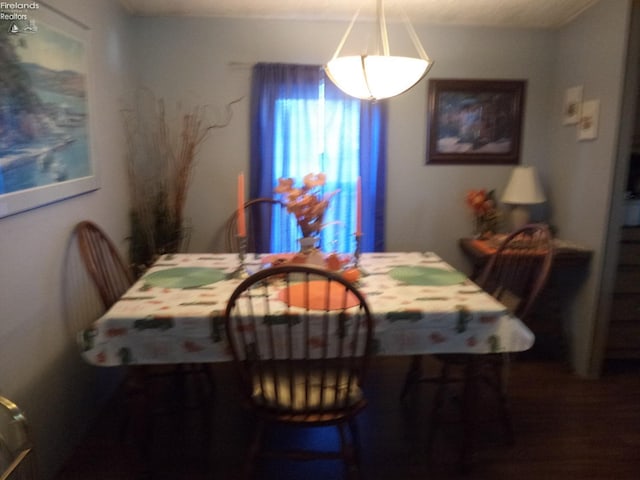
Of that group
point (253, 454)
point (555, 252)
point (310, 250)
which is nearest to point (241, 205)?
point (310, 250)

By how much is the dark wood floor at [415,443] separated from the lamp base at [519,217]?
102cm

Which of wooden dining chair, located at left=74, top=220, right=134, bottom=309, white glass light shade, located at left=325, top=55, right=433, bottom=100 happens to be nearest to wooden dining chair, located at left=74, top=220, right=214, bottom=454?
wooden dining chair, located at left=74, top=220, right=134, bottom=309

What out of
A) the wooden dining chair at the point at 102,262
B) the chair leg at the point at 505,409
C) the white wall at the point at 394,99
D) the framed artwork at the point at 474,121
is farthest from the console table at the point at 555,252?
the wooden dining chair at the point at 102,262

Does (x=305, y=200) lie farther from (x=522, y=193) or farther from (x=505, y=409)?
(x=522, y=193)

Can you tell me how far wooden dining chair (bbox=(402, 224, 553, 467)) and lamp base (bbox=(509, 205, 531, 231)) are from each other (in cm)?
60

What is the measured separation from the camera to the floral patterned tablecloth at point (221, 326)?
1.70 meters

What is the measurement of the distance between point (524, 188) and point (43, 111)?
270 centimetres

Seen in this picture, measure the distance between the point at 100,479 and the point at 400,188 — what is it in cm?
243

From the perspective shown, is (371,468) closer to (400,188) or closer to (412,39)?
(400,188)

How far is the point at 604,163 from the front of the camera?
2.71 m

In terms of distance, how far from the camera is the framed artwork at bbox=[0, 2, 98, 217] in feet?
5.33

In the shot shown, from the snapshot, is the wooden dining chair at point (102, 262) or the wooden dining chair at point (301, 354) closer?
the wooden dining chair at point (301, 354)

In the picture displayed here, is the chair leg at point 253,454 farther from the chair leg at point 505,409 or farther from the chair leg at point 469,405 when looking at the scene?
the chair leg at point 505,409

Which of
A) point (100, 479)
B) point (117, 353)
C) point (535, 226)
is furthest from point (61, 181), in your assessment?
point (535, 226)
